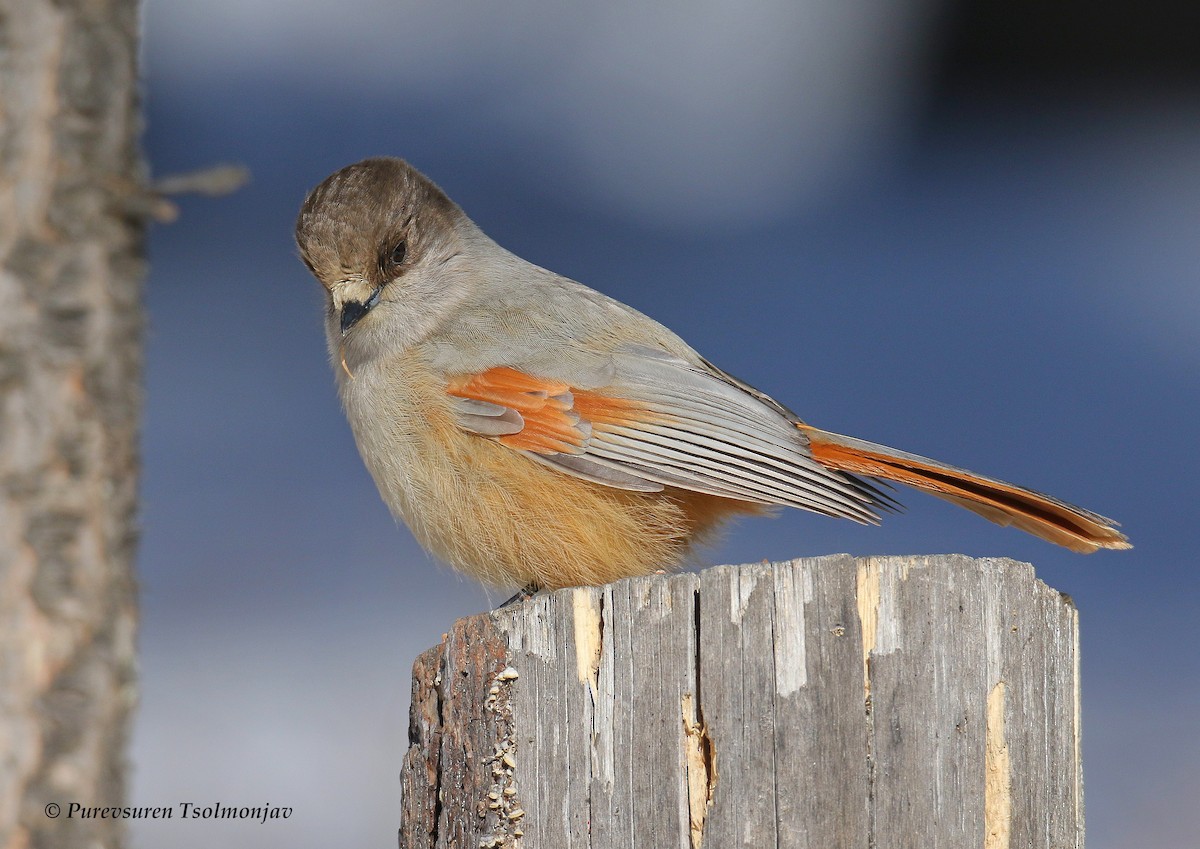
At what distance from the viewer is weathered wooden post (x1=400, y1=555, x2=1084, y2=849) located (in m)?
2.40

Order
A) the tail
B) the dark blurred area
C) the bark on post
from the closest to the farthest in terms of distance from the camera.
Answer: the bark on post, the tail, the dark blurred area

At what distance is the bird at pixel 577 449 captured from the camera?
12.4 feet

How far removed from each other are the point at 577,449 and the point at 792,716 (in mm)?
1642

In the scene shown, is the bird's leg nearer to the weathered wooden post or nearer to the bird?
the bird

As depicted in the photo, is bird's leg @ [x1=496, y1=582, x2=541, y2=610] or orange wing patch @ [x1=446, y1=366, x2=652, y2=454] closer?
orange wing patch @ [x1=446, y1=366, x2=652, y2=454]

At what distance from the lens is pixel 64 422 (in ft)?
6.64

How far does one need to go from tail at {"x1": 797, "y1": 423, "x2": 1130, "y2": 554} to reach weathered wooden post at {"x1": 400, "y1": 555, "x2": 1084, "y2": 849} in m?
0.90

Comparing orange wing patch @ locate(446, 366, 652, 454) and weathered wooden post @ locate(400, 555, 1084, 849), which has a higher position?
orange wing patch @ locate(446, 366, 652, 454)

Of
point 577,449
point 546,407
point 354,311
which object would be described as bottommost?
point 577,449

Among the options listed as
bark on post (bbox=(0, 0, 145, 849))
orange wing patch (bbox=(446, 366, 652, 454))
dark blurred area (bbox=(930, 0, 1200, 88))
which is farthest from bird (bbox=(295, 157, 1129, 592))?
dark blurred area (bbox=(930, 0, 1200, 88))

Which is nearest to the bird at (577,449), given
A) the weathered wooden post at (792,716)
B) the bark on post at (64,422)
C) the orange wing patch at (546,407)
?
the orange wing patch at (546,407)

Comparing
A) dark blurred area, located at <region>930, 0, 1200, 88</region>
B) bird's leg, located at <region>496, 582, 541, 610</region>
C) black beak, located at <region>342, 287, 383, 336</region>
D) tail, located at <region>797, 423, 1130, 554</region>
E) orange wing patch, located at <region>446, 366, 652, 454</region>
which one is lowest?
bird's leg, located at <region>496, 582, 541, 610</region>

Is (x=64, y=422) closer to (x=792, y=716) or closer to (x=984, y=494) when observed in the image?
(x=792, y=716)

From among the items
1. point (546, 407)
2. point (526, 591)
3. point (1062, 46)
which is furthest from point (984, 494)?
point (1062, 46)
